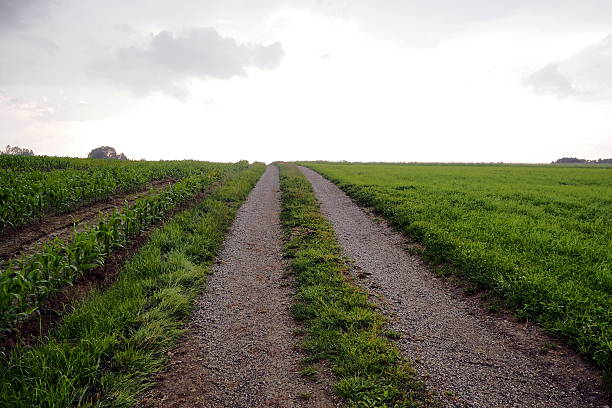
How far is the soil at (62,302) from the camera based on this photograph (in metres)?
4.91

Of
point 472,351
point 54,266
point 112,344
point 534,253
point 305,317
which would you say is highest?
point 54,266

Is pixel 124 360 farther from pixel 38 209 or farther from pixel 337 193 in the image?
pixel 337 193

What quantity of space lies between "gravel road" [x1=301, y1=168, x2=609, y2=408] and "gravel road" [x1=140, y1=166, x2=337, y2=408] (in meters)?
1.77

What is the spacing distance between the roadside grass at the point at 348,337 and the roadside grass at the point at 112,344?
7.39 feet

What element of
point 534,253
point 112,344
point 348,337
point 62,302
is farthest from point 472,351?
point 62,302

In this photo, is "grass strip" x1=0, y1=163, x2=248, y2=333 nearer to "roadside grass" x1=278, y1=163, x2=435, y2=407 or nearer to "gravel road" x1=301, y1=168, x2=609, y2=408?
"roadside grass" x1=278, y1=163, x2=435, y2=407

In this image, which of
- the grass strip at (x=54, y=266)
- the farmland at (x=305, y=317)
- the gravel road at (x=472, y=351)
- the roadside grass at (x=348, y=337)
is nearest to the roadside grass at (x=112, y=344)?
the farmland at (x=305, y=317)

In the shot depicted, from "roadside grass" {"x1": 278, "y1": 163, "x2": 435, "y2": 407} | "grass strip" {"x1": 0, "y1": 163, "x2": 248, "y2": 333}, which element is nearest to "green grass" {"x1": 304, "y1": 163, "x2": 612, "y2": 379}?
"roadside grass" {"x1": 278, "y1": 163, "x2": 435, "y2": 407}

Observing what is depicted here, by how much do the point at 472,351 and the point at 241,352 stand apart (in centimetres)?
360

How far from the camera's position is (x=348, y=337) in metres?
4.91

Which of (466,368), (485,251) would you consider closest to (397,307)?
(466,368)

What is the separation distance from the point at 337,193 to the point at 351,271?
547 inches

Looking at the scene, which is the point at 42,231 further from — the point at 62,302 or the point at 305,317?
the point at 305,317

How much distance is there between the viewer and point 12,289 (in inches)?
198
